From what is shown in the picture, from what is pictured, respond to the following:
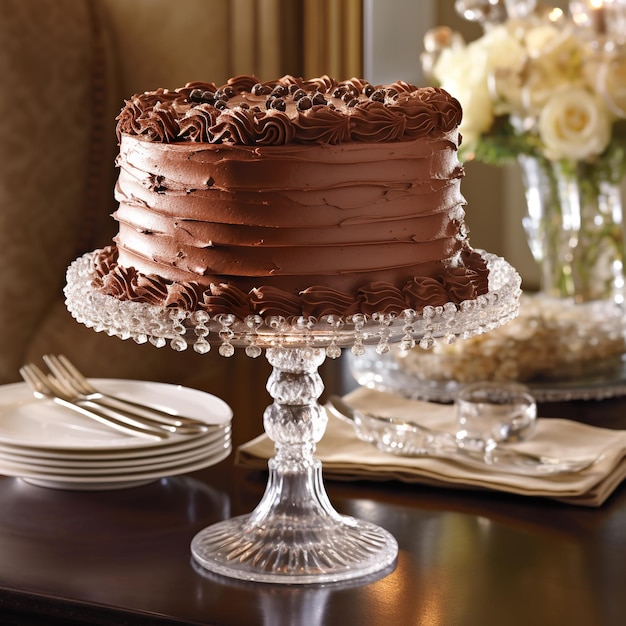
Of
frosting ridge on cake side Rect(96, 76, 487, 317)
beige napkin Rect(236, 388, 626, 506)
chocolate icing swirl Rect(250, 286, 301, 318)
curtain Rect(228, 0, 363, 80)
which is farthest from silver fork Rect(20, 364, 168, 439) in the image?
curtain Rect(228, 0, 363, 80)

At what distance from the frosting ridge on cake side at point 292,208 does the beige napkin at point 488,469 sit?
342 mm

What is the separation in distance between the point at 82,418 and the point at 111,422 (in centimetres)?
6

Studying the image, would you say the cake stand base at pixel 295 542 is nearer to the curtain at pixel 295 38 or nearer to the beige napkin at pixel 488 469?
the beige napkin at pixel 488 469

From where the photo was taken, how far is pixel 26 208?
256cm

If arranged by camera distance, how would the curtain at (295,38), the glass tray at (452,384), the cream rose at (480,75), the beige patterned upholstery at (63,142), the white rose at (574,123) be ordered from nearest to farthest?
1. the glass tray at (452,384)
2. the white rose at (574,123)
3. the cream rose at (480,75)
4. the beige patterned upholstery at (63,142)
5. the curtain at (295,38)

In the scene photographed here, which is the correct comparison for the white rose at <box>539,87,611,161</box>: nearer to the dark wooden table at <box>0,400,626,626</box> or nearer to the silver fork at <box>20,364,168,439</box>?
the dark wooden table at <box>0,400,626,626</box>

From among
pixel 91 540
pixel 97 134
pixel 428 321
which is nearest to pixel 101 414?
pixel 91 540

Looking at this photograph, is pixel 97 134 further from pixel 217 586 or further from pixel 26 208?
pixel 217 586

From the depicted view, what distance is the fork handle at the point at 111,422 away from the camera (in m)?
1.47

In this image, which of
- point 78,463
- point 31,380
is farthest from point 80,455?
point 31,380

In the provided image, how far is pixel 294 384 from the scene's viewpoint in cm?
126

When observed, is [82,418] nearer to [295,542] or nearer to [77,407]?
[77,407]

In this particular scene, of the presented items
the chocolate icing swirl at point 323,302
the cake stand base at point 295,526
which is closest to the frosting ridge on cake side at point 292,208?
the chocolate icing swirl at point 323,302

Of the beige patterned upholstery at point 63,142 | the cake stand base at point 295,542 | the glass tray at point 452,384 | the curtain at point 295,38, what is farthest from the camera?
the curtain at point 295,38
